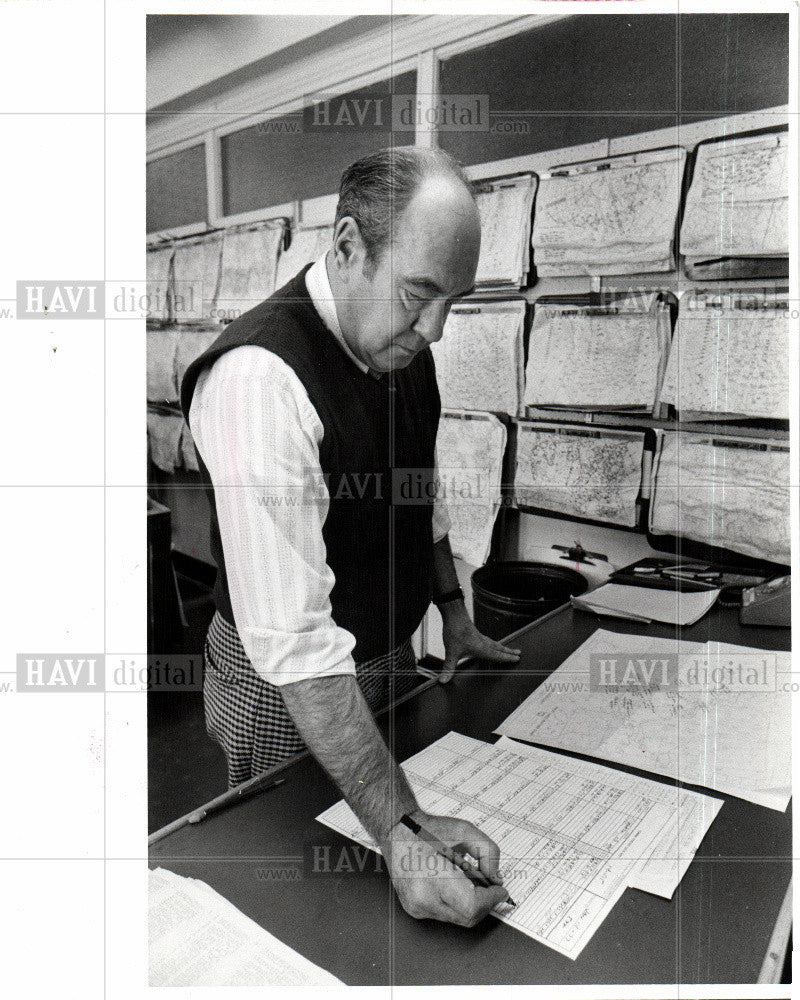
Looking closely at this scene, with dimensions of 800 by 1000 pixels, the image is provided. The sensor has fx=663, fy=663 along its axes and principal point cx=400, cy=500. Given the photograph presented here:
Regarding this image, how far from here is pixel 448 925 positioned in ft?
2.14

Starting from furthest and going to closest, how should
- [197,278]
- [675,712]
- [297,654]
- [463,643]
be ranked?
[197,278]
[463,643]
[675,712]
[297,654]

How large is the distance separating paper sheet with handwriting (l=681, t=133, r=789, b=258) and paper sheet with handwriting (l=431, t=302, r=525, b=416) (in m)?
0.39

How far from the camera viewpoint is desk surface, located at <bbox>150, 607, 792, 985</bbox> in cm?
63

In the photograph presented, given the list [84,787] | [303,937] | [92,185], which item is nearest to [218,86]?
[92,185]

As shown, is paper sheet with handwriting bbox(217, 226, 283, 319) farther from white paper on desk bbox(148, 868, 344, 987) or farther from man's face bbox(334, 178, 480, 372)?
white paper on desk bbox(148, 868, 344, 987)

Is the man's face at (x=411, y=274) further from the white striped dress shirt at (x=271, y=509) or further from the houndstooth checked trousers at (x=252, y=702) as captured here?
the houndstooth checked trousers at (x=252, y=702)

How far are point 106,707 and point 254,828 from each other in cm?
28

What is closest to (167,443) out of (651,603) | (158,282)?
(158,282)

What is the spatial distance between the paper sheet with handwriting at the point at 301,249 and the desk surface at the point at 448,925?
1060 mm

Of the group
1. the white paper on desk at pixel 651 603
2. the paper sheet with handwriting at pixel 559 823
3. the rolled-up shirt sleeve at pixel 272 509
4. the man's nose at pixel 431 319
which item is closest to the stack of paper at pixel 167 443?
the rolled-up shirt sleeve at pixel 272 509

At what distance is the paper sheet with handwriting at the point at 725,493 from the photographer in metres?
1.28

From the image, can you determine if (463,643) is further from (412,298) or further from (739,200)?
(739,200)

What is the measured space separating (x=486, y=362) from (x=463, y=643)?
2.36ft

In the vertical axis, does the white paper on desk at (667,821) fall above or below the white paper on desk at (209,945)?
above
